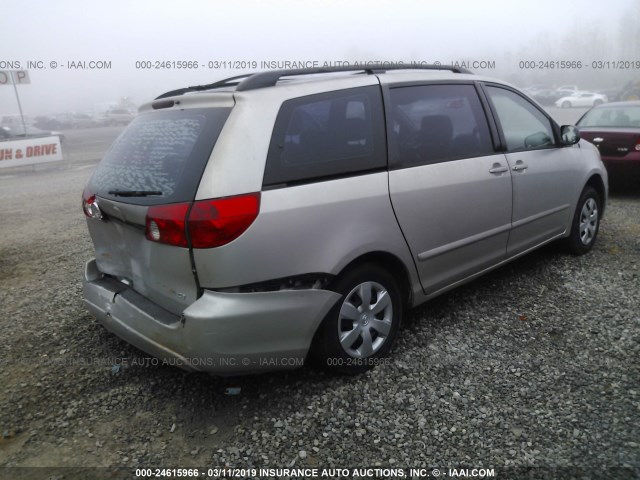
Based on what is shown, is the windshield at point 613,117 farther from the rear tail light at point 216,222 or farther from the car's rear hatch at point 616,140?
the rear tail light at point 216,222

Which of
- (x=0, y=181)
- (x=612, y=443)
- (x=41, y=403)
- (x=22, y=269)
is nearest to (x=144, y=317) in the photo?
(x=41, y=403)

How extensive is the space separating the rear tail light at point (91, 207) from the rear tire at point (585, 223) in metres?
3.89

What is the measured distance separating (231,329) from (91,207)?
1.24 metres

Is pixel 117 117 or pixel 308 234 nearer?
pixel 308 234

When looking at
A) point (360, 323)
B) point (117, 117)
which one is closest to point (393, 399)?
point (360, 323)

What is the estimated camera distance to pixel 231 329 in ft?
7.51

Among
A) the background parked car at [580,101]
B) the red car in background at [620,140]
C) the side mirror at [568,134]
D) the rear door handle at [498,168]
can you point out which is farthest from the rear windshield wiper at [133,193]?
the background parked car at [580,101]

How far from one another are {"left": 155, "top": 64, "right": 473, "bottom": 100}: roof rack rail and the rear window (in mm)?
215

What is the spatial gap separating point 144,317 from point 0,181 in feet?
41.1

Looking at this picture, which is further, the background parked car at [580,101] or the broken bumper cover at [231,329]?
the background parked car at [580,101]

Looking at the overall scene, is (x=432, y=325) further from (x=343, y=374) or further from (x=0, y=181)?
(x=0, y=181)

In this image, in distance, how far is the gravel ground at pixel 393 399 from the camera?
2.28 m

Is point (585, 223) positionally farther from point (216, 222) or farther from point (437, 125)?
point (216, 222)

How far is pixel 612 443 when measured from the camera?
2.27 meters
